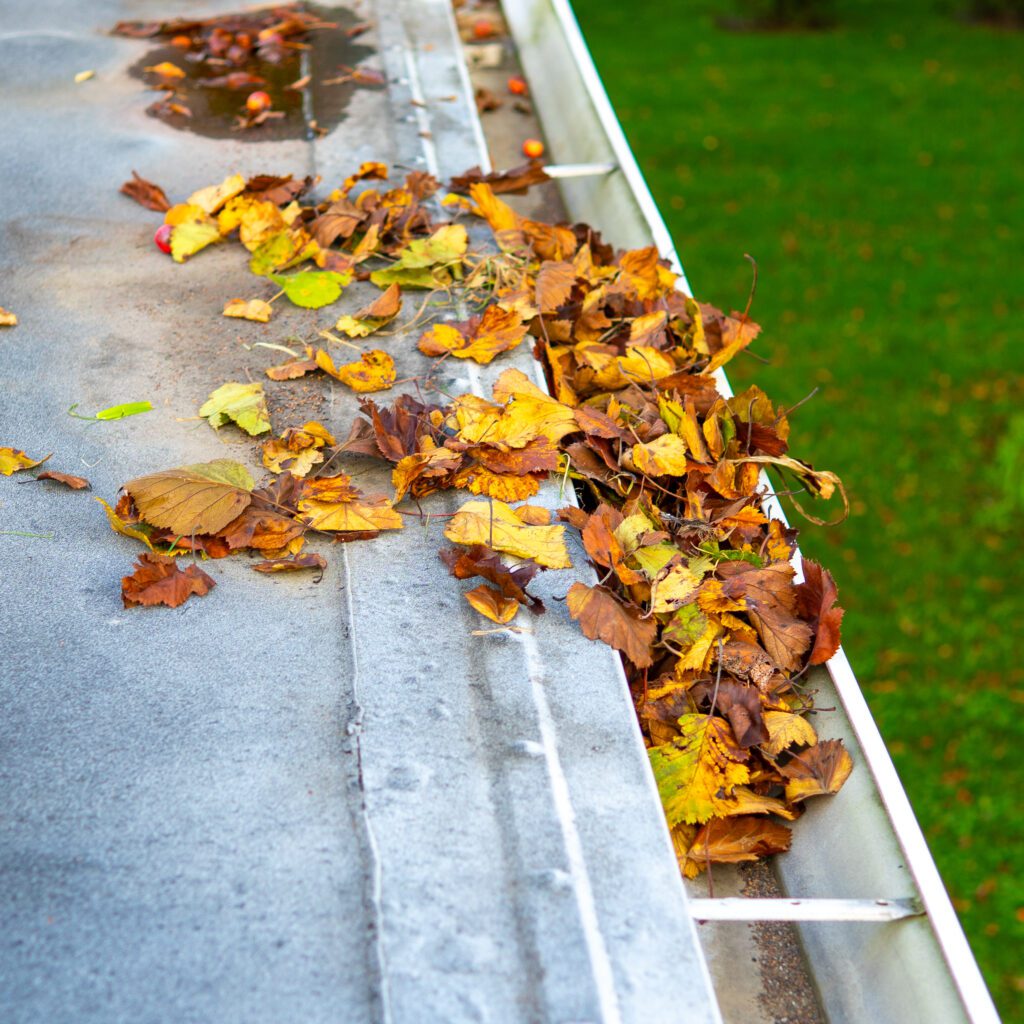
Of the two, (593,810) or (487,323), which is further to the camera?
(487,323)

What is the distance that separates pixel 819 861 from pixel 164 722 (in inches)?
37.0

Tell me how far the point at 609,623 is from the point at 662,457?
426 mm

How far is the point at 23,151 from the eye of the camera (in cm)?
290

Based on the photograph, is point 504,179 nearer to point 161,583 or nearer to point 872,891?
point 161,583

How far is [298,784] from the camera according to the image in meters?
1.37

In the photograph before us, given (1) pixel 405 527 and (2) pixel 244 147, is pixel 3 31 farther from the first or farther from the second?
(1) pixel 405 527

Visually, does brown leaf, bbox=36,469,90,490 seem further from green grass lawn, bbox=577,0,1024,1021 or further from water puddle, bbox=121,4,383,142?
green grass lawn, bbox=577,0,1024,1021

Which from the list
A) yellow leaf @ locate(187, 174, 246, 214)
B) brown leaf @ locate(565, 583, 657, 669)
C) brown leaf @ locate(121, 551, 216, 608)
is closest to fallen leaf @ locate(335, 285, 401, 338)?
yellow leaf @ locate(187, 174, 246, 214)

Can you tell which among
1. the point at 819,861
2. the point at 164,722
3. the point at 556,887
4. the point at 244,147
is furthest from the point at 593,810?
the point at 244,147

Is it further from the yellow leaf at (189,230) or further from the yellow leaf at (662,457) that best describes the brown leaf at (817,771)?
the yellow leaf at (189,230)

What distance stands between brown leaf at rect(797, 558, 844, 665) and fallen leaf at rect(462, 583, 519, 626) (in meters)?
0.48

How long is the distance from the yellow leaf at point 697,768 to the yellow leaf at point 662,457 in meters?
0.48

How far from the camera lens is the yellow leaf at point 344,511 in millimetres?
1760

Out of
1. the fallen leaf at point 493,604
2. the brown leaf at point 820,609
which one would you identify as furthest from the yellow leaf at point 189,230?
the brown leaf at point 820,609
